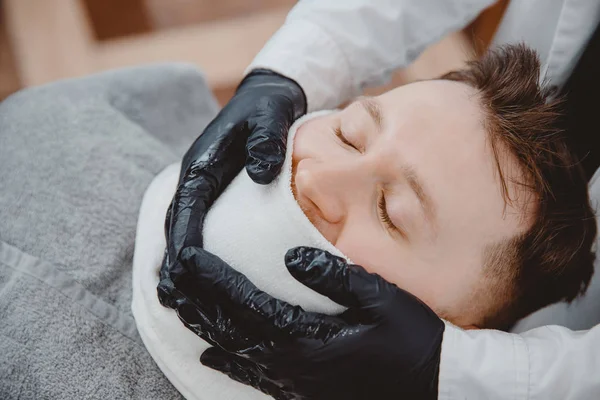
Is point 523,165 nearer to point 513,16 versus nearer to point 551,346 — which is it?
point 551,346

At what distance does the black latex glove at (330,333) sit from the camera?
2.58 ft

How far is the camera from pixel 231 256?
85 centimetres

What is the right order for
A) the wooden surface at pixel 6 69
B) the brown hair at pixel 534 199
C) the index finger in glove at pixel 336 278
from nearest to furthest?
1. the index finger in glove at pixel 336 278
2. the brown hair at pixel 534 199
3. the wooden surface at pixel 6 69

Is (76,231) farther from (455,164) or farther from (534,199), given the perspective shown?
(534,199)

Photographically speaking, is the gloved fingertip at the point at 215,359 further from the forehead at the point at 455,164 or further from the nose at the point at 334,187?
the forehead at the point at 455,164

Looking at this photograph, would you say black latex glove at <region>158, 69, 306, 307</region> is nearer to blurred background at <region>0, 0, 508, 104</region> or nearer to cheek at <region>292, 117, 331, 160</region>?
cheek at <region>292, 117, 331, 160</region>

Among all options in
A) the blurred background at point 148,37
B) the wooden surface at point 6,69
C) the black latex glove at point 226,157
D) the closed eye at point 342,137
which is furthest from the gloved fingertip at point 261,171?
the wooden surface at point 6,69

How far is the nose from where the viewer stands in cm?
84

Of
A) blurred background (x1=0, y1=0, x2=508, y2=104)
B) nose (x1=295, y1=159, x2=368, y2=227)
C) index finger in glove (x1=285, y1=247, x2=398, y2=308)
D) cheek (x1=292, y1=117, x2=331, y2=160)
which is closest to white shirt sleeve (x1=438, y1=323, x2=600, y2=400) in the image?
index finger in glove (x1=285, y1=247, x2=398, y2=308)

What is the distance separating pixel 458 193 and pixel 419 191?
6 cm

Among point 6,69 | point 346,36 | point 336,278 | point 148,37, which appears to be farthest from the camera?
point 148,37

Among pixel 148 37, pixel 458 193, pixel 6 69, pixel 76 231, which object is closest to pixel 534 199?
pixel 458 193

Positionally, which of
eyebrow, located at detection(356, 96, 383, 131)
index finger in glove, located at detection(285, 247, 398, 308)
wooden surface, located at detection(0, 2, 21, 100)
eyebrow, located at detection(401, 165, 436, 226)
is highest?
eyebrow, located at detection(356, 96, 383, 131)

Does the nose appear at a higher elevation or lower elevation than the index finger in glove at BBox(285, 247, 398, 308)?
higher
